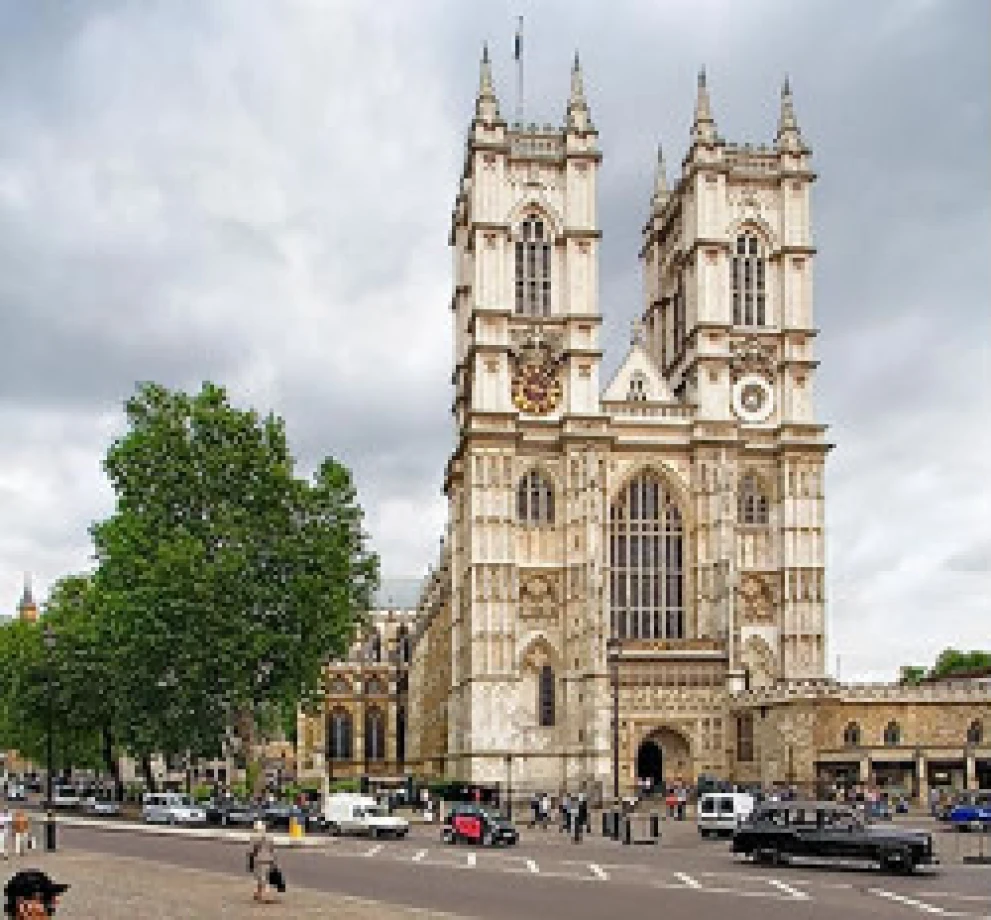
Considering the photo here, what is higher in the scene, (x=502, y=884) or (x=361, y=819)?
(x=502, y=884)

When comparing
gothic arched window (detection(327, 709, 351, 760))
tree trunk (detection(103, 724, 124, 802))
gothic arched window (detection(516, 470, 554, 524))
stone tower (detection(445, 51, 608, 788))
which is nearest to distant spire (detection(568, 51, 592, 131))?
stone tower (detection(445, 51, 608, 788))

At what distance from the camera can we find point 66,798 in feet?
238

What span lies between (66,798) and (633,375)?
114 feet

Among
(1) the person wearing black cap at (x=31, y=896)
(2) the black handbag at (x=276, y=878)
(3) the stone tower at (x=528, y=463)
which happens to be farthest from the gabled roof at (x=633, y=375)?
(1) the person wearing black cap at (x=31, y=896)

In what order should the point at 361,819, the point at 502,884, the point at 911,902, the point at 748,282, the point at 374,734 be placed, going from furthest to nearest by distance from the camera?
the point at 374,734
the point at 748,282
the point at 361,819
the point at 502,884
the point at 911,902

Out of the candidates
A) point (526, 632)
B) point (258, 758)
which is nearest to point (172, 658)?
point (258, 758)

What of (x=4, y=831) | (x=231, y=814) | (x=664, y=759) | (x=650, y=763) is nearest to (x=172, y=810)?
(x=231, y=814)

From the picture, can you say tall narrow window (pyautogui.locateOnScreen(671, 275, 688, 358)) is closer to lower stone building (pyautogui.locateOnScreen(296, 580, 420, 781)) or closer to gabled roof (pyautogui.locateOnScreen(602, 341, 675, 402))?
gabled roof (pyautogui.locateOnScreen(602, 341, 675, 402))

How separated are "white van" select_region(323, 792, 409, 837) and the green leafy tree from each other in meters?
4.44

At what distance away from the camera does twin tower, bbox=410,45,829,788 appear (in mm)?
72125

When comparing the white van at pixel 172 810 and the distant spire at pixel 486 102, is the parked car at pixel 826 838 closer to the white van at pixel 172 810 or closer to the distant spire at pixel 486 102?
the white van at pixel 172 810

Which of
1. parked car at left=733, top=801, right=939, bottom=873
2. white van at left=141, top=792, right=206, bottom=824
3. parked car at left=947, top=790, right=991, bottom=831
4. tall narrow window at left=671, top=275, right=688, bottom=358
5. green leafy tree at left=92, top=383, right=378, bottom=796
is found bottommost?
white van at left=141, top=792, right=206, bottom=824

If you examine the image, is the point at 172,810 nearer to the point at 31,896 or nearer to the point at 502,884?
the point at 502,884

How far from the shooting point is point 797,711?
212ft
